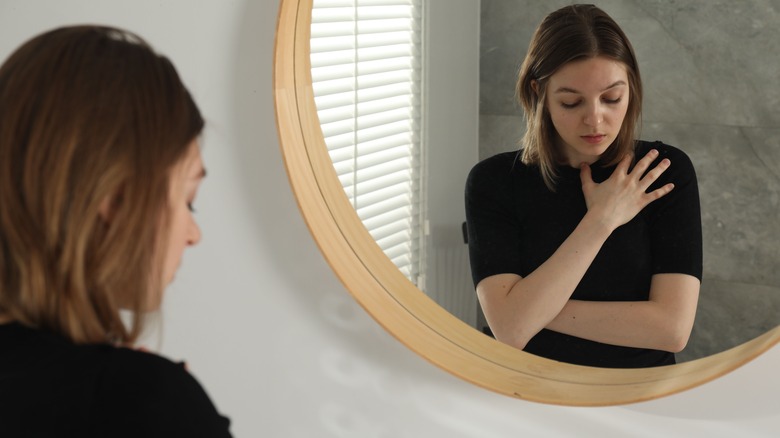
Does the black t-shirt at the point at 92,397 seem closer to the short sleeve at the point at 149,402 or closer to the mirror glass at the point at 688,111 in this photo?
the short sleeve at the point at 149,402

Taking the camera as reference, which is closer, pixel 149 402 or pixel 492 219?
pixel 149 402

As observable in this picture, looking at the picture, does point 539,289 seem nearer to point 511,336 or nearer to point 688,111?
point 511,336

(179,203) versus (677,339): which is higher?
(179,203)

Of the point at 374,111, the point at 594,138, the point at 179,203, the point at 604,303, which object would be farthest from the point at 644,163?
the point at 179,203

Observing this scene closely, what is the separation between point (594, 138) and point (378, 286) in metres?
0.32

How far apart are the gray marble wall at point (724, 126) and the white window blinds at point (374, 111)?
28 cm

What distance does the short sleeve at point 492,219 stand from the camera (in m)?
1.04

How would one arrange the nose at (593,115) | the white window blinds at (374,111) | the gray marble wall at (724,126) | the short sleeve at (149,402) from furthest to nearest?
the white window blinds at (374,111) < the nose at (593,115) < the gray marble wall at (724,126) < the short sleeve at (149,402)

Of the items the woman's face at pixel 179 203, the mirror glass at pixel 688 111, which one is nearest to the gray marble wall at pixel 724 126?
the mirror glass at pixel 688 111

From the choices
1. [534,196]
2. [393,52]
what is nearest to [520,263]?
[534,196]

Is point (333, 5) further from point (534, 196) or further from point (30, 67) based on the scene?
point (30, 67)

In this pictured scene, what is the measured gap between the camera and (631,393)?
95cm

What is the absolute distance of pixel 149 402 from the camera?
0.59 metres

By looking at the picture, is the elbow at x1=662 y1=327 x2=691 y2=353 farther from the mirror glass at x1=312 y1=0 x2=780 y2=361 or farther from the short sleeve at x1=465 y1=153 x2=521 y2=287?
the short sleeve at x1=465 y1=153 x2=521 y2=287
